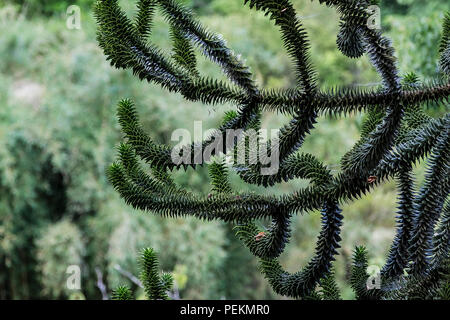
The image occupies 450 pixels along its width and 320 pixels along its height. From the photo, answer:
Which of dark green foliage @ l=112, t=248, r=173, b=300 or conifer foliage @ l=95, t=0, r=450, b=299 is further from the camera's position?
dark green foliage @ l=112, t=248, r=173, b=300

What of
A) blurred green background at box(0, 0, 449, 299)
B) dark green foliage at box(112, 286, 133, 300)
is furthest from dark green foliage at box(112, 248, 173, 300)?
blurred green background at box(0, 0, 449, 299)

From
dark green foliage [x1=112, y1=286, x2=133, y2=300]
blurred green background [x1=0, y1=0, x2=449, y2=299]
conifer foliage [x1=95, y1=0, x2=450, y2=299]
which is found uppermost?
conifer foliage [x1=95, y1=0, x2=450, y2=299]

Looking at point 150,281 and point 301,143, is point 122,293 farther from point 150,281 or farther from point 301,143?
point 301,143

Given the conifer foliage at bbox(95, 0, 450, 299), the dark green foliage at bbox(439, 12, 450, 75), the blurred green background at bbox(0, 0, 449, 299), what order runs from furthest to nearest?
the blurred green background at bbox(0, 0, 449, 299), the dark green foliage at bbox(439, 12, 450, 75), the conifer foliage at bbox(95, 0, 450, 299)

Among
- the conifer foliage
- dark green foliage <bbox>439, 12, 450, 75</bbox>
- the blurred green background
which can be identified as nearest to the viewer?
the conifer foliage

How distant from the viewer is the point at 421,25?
3064 mm

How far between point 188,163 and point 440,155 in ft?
1.61

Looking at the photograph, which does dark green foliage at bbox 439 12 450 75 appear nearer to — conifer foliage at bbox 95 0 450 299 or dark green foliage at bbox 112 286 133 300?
conifer foliage at bbox 95 0 450 299

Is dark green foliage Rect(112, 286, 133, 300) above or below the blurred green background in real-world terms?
above

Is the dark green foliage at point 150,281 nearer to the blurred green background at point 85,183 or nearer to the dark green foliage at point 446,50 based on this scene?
the dark green foliage at point 446,50

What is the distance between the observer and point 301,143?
105 centimetres

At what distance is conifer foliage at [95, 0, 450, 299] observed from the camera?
1.00 metres
